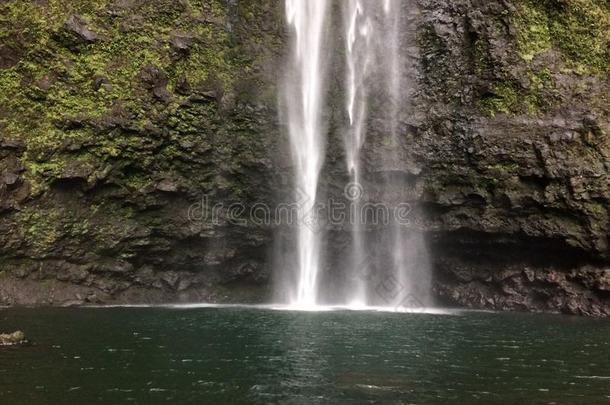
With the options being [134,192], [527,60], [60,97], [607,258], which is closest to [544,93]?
[527,60]

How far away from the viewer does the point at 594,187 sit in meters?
23.5

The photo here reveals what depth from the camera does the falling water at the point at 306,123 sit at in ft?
88.1

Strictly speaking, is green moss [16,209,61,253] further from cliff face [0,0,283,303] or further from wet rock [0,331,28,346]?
wet rock [0,331,28,346]

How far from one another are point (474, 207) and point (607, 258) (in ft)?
18.0

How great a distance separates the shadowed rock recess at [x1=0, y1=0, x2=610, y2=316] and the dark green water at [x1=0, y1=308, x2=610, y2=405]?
4723 millimetres

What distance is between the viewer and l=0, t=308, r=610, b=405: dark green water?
1062 centimetres

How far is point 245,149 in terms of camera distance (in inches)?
1034

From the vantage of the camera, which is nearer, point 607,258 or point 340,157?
point 607,258

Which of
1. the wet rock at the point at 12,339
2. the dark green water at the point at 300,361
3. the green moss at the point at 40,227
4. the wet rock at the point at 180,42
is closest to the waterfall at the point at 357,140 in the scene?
the wet rock at the point at 180,42

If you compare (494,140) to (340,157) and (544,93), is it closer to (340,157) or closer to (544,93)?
(544,93)

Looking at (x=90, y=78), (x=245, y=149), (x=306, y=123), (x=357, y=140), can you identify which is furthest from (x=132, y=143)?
(x=357, y=140)

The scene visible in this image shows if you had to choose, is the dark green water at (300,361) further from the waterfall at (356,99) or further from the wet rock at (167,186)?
the waterfall at (356,99)

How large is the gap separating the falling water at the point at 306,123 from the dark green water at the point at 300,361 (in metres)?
6.72

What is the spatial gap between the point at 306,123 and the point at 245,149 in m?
3.18
